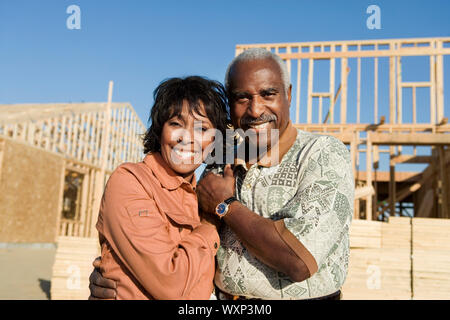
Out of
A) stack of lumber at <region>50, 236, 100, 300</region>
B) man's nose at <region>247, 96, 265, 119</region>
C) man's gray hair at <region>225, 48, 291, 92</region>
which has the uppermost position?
man's gray hair at <region>225, 48, 291, 92</region>

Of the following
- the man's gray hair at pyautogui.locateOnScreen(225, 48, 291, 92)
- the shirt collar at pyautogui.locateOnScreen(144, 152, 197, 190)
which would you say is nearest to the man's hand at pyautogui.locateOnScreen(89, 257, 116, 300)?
the shirt collar at pyautogui.locateOnScreen(144, 152, 197, 190)

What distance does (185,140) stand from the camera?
6.08 feet

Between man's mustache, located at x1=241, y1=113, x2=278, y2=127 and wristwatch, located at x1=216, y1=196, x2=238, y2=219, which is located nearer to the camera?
wristwatch, located at x1=216, y1=196, x2=238, y2=219

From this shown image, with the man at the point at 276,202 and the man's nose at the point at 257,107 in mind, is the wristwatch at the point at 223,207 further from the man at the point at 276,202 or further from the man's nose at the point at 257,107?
the man's nose at the point at 257,107

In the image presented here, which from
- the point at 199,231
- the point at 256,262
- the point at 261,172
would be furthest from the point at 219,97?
the point at 256,262

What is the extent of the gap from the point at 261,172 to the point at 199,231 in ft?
1.52

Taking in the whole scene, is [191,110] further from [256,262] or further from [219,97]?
[256,262]

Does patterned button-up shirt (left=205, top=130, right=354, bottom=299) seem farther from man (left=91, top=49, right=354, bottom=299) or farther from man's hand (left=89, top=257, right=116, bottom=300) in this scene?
man's hand (left=89, top=257, right=116, bottom=300)

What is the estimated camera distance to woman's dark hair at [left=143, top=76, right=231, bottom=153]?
192 centimetres

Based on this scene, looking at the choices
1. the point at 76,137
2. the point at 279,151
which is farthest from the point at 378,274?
the point at 76,137

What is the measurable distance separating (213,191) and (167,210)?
241mm

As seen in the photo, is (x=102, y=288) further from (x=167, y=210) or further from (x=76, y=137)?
(x=76, y=137)

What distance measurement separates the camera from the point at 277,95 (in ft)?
6.48

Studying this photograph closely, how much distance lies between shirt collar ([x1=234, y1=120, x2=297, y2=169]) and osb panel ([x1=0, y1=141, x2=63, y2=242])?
14104 millimetres
